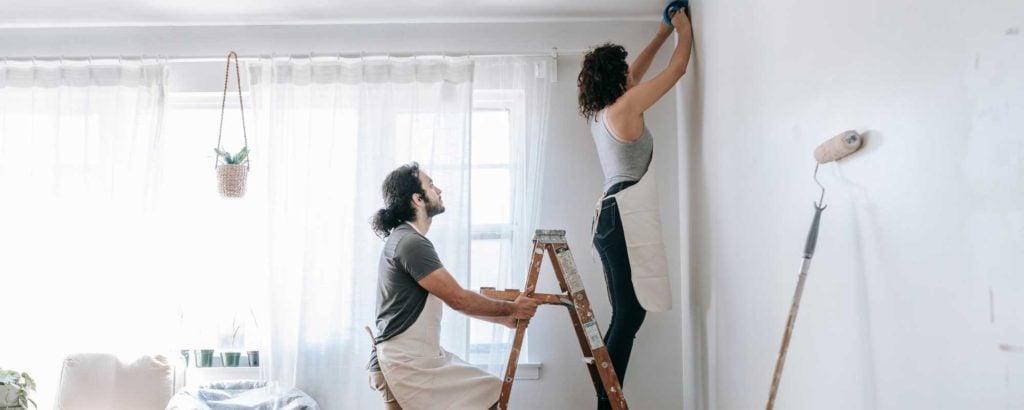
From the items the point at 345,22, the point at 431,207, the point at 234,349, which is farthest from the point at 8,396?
the point at 345,22

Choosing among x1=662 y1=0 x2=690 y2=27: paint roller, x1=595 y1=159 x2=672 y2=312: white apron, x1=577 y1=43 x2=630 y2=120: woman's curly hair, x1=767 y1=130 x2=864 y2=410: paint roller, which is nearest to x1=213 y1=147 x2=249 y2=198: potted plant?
x1=577 y1=43 x2=630 y2=120: woman's curly hair

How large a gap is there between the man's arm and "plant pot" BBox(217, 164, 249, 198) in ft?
3.98

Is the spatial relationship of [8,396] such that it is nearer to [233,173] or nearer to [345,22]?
[233,173]

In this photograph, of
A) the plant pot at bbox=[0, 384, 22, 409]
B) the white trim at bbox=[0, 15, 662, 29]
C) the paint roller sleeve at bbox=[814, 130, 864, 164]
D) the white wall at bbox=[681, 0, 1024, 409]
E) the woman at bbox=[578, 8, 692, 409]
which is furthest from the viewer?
the white trim at bbox=[0, 15, 662, 29]

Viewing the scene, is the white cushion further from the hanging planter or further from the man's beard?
the man's beard

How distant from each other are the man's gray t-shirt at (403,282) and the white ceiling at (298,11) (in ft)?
4.31

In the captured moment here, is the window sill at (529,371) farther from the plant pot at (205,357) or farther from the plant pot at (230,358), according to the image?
the plant pot at (205,357)

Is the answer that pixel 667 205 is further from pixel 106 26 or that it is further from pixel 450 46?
pixel 106 26

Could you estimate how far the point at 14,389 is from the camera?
329cm

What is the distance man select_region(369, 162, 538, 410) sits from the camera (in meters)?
2.73

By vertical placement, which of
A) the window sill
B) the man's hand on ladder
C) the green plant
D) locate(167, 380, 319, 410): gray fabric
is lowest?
locate(167, 380, 319, 410): gray fabric

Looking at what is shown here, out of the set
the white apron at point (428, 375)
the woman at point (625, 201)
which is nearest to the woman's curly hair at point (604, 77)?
the woman at point (625, 201)

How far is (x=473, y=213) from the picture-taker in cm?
366

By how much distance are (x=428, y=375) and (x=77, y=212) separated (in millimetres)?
2113
